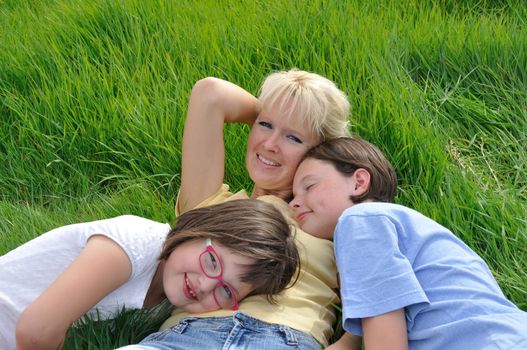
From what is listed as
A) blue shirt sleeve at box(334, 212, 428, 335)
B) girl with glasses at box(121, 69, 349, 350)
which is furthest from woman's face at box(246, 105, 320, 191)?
blue shirt sleeve at box(334, 212, 428, 335)

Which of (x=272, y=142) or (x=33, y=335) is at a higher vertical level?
(x=272, y=142)

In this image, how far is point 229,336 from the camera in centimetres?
236

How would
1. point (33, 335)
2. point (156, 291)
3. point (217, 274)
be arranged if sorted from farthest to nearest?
1. point (156, 291)
2. point (217, 274)
3. point (33, 335)

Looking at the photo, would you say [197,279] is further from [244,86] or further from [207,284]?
[244,86]

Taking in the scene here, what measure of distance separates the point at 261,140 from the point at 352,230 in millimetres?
819

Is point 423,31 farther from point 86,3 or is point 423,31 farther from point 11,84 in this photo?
point 11,84

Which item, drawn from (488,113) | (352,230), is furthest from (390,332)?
(488,113)

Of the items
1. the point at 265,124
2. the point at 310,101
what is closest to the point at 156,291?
the point at 265,124

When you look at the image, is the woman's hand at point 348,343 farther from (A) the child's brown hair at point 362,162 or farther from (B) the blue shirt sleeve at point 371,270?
(A) the child's brown hair at point 362,162

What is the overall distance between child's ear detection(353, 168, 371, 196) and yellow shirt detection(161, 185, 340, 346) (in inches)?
8.3

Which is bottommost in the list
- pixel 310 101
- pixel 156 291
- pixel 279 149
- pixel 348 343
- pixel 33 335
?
pixel 348 343

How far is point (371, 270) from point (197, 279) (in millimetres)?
541

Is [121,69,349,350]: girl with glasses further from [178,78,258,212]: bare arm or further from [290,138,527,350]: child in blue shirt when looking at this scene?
[290,138,527,350]: child in blue shirt

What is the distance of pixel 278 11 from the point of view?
13.2 ft
